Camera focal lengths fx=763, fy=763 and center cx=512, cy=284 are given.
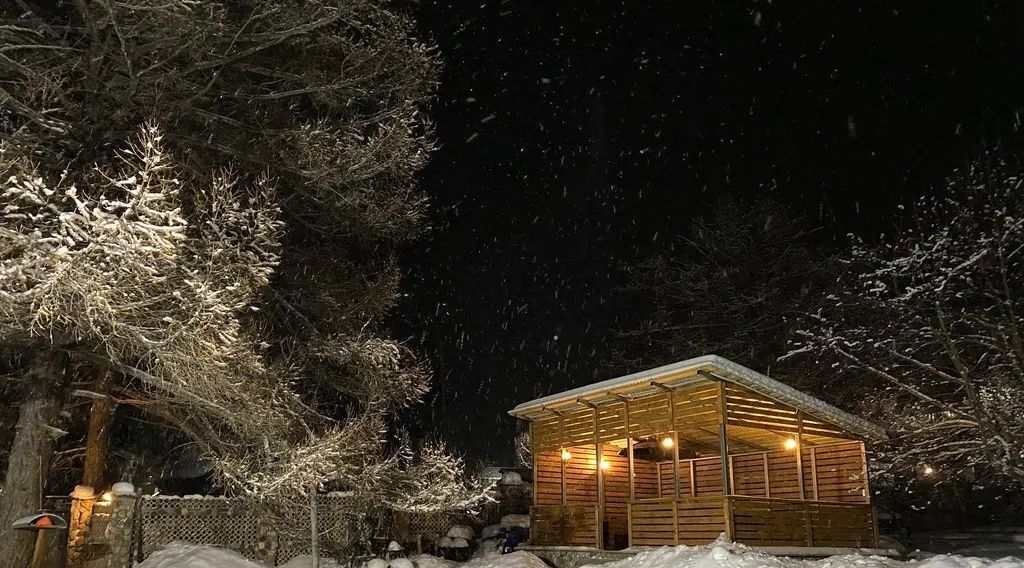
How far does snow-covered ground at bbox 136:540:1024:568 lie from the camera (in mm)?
9531

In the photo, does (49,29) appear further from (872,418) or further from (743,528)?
(872,418)

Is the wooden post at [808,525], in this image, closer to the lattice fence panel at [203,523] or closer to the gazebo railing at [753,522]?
the gazebo railing at [753,522]

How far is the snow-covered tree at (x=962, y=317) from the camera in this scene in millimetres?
11516

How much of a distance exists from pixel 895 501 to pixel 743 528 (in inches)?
598

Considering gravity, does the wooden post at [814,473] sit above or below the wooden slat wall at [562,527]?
above

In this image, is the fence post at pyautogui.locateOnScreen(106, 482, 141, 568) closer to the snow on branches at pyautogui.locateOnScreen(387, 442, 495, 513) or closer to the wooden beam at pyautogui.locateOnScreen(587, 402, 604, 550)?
the snow on branches at pyautogui.locateOnScreen(387, 442, 495, 513)

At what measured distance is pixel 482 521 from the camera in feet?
61.5

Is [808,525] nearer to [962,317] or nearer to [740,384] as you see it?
[740,384]

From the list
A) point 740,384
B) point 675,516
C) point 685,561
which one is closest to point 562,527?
point 675,516

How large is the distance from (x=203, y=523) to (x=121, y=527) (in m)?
1.77

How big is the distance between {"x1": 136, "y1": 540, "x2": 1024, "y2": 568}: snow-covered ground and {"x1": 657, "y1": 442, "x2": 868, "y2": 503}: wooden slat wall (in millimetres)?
3089

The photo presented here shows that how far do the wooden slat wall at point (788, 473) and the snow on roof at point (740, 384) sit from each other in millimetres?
792

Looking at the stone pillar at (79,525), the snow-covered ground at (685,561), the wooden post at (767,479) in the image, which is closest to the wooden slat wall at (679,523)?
the snow-covered ground at (685,561)

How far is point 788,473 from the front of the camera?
52.3ft
